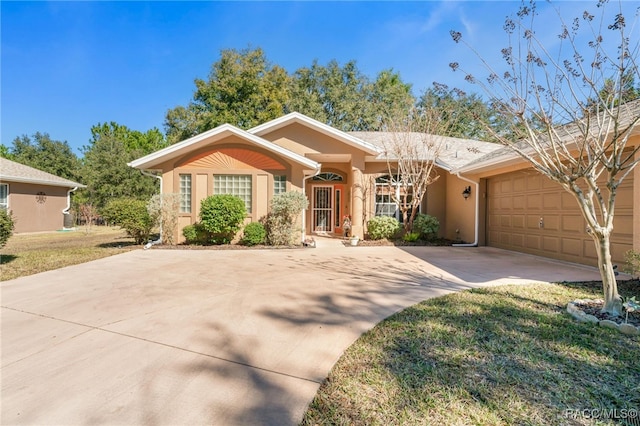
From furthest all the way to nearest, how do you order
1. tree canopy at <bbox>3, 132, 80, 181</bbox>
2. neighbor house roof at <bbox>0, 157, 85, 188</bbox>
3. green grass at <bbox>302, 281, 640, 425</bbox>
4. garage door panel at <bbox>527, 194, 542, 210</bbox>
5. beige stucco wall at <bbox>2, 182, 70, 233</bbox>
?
tree canopy at <bbox>3, 132, 80, 181</bbox> → beige stucco wall at <bbox>2, 182, 70, 233</bbox> → neighbor house roof at <bbox>0, 157, 85, 188</bbox> → garage door panel at <bbox>527, 194, 542, 210</bbox> → green grass at <bbox>302, 281, 640, 425</bbox>

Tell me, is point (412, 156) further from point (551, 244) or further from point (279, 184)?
point (551, 244)

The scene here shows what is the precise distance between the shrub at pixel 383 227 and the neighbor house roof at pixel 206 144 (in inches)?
137

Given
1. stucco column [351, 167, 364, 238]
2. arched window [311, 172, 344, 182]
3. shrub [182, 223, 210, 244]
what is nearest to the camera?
shrub [182, 223, 210, 244]

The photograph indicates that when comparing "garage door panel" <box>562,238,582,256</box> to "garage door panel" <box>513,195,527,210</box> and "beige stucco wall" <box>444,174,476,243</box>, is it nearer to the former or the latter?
"garage door panel" <box>513,195,527,210</box>

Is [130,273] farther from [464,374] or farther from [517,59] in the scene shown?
[517,59]

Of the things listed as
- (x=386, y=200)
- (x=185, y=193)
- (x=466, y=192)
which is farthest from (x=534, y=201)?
(x=185, y=193)

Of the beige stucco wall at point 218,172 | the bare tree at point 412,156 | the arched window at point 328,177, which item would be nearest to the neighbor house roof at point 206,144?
the beige stucco wall at point 218,172

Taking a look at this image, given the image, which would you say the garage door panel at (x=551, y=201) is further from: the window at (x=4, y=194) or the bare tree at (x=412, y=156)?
the window at (x=4, y=194)

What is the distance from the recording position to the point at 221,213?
33.5ft

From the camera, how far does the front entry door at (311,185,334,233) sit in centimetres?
1473

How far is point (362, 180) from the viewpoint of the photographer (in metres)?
12.9

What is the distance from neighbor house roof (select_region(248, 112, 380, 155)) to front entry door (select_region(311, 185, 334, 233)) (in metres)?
3.05

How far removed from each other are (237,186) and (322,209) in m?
4.97

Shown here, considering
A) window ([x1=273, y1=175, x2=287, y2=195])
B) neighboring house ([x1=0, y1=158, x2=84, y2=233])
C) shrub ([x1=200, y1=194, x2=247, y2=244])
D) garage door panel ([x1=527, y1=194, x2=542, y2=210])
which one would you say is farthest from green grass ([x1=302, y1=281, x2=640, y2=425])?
neighboring house ([x1=0, y1=158, x2=84, y2=233])
